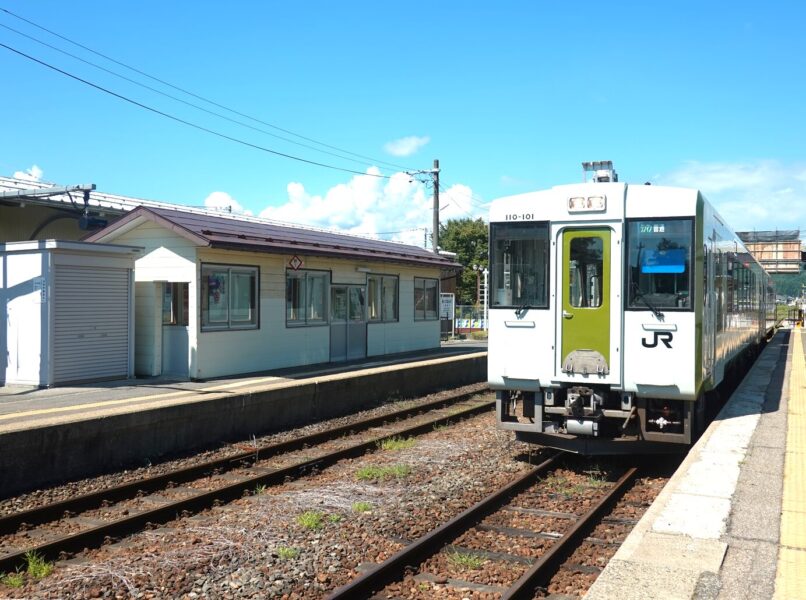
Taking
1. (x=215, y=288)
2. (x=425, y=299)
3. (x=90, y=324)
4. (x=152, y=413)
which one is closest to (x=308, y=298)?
(x=215, y=288)

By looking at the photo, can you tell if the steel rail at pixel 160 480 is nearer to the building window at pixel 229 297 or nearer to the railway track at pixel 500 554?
the railway track at pixel 500 554

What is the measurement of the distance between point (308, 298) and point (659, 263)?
433 inches

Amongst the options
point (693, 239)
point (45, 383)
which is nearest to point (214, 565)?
point (693, 239)

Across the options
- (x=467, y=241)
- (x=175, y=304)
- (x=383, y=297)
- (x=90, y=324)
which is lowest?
(x=90, y=324)

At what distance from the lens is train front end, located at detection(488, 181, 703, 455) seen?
7.85m

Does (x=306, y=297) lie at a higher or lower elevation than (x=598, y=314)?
higher

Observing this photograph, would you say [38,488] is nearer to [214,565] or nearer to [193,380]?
[214,565]

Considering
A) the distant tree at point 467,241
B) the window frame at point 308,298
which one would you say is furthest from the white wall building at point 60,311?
the distant tree at point 467,241

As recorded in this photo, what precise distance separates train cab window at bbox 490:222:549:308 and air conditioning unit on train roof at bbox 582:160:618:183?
1.17 meters

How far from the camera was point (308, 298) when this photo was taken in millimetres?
17625

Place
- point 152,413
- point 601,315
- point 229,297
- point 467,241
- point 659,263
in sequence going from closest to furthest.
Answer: point 659,263 → point 601,315 → point 152,413 → point 229,297 → point 467,241

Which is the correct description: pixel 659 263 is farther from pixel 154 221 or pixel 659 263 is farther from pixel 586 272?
pixel 154 221

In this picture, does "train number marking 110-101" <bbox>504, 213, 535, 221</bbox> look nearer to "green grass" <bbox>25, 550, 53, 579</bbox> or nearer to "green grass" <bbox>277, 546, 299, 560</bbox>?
"green grass" <bbox>277, 546, 299, 560</bbox>

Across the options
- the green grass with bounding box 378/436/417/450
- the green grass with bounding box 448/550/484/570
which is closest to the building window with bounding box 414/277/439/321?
the green grass with bounding box 378/436/417/450
